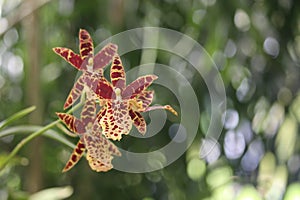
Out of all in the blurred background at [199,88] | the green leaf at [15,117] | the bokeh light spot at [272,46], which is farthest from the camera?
the bokeh light spot at [272,46]

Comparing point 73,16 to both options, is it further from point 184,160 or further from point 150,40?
point 184,160

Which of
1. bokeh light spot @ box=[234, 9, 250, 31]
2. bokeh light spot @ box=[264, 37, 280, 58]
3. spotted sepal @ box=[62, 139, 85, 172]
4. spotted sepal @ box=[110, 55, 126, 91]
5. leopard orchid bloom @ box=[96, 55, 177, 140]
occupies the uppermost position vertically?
bokeh light spot @ box=[234, 9, 250, 31]

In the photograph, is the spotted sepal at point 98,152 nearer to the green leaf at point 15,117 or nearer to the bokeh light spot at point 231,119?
the green leaf at point 15,117

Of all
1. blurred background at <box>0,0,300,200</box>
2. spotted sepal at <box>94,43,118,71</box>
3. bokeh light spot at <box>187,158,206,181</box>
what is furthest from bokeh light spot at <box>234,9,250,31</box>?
spotted sepal at <box>94,43,118,71</box>

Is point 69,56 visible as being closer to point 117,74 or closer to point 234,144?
point 117,74

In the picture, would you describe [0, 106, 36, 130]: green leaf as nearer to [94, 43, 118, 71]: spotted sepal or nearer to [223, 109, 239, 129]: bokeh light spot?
[94, 43, 118, 71]: spotted sepal

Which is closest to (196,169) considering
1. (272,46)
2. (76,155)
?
(272,46)

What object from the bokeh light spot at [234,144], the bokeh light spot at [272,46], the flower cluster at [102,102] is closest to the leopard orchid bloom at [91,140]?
the flower cluster at [102,102]
